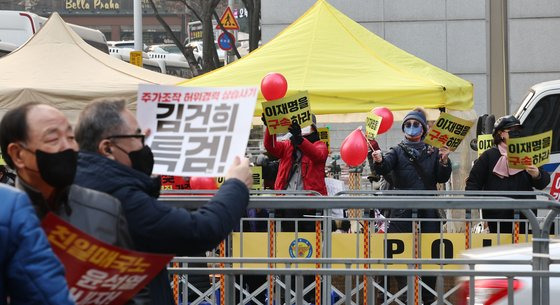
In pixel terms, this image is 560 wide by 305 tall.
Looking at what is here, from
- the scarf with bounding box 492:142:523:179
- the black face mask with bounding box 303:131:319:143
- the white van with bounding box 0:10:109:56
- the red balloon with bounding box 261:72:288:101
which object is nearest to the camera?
the scarf with bounding box 492:142:523:179

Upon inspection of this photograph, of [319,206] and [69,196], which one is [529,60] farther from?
[69,196]

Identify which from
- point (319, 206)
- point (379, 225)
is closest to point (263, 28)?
point (379, 225)

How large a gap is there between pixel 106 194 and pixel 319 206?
1505 mm

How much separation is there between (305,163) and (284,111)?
1.04 m

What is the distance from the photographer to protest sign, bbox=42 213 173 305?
4.07 metres

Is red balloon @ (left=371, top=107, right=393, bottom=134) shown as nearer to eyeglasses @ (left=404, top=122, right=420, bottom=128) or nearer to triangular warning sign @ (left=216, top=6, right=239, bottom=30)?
eyeglasses @ (left=404, top=122, right=420, bottom=128)

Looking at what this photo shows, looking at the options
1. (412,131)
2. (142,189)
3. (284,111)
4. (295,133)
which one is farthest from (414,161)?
(142,189)

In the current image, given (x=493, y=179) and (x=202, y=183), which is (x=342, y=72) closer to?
(x=202, y=183)

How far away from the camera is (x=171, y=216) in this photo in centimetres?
419

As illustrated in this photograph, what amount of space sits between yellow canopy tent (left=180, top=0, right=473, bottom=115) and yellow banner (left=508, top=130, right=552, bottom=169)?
1938 millimetres

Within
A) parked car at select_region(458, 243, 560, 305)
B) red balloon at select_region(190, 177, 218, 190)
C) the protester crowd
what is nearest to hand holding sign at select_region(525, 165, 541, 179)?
red balloon at select_region(190, 177, 218, 190)

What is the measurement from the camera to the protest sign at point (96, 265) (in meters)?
4.07

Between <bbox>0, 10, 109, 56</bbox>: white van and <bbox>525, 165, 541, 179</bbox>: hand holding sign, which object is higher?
<bbox>0, 10, 109, 56</bbox>: white van

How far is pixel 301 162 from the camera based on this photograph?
Answer: 11.3 metres
